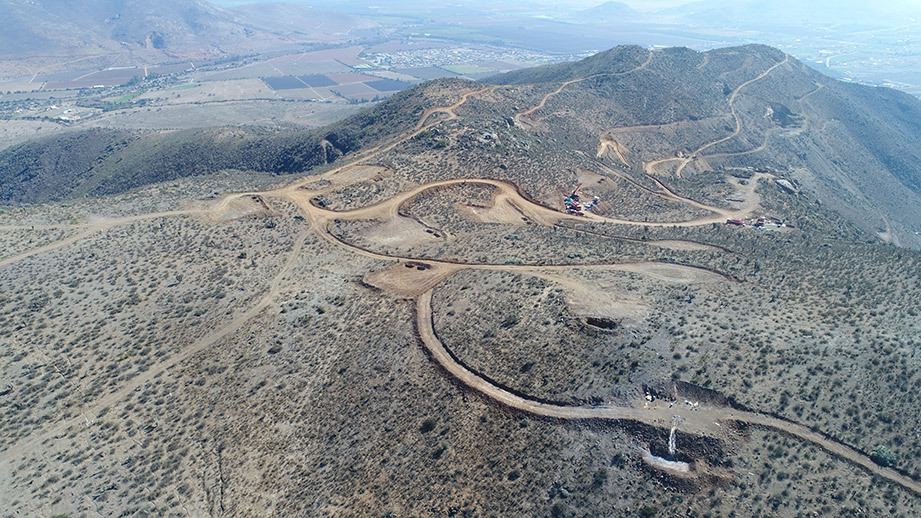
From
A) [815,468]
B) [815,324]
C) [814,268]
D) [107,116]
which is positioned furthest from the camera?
[107,116]

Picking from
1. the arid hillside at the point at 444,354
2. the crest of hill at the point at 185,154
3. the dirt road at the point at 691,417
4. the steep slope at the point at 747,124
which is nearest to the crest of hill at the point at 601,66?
the steep slope at the point at 747,124

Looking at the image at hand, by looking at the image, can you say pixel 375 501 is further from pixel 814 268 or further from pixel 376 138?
pixel 376 138

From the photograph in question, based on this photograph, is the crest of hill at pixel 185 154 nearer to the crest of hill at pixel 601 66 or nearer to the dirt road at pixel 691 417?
the crest of hill at pixel 601 66

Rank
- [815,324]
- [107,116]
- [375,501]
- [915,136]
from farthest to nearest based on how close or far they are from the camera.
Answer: [107,116]
[915,136]
[815,324]
[375,501]

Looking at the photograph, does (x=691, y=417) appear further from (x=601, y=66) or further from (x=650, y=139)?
(x=601, y=66)

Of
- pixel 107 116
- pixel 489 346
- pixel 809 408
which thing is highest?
pixel 809 408

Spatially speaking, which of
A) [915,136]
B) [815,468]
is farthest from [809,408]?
[915,136]

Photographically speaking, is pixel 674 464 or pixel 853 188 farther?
pixel 853 188

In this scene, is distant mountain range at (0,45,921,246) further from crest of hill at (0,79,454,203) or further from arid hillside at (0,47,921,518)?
arid hillside at (0,47,921,518)

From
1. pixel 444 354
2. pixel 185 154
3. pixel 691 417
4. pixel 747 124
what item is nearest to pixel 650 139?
pixel 747 124
